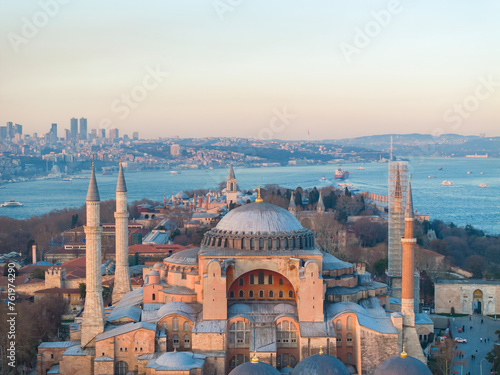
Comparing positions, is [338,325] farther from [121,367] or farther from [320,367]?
[121,367]

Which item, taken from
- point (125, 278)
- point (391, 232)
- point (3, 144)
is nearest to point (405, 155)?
point (3, 144)

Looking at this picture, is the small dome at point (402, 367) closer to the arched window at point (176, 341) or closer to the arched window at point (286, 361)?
the arched window at point (286, 361)

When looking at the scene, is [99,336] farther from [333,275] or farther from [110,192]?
[110,192]

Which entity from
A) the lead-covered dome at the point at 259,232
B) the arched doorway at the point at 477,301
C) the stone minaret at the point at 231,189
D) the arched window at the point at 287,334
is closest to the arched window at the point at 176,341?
the arched window at the point at 287,334

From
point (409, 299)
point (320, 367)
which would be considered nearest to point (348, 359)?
point (409, 299)

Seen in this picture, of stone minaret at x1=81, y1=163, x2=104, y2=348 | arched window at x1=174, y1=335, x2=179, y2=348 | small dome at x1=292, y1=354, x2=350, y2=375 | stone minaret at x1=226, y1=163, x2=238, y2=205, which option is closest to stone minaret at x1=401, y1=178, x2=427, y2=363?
small dome at x1=292, y1=354, x2=350, y2=375
